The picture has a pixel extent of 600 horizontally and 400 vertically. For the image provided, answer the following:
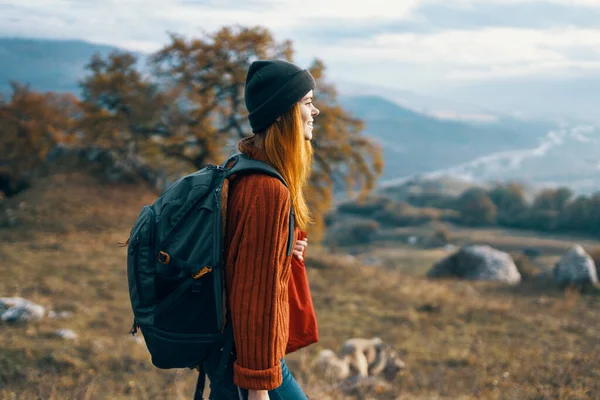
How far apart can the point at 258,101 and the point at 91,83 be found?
2102cm

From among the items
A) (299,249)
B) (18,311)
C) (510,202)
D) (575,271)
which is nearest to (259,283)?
(299,249)

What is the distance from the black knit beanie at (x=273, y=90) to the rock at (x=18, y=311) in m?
6.78

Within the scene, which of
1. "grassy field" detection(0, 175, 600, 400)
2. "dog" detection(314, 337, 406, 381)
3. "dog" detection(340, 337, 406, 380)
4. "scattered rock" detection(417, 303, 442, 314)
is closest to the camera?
"grassy field" detection(0, 175, 600, 400)

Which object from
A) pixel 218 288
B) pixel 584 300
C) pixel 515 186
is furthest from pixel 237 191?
pixel 515 186

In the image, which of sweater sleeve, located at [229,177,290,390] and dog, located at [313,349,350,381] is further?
dog, located at [313,349,350,381]

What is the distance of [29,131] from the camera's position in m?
28.6

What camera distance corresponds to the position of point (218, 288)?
170 cm

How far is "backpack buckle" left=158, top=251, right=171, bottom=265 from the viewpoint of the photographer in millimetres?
1679

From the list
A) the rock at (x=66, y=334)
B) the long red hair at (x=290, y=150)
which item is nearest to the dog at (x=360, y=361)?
the rock at (x=66, y=334)

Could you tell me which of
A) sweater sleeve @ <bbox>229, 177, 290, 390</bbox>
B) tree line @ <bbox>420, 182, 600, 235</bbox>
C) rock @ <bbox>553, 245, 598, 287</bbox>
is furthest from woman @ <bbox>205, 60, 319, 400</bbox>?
tree line @ <bbox>420, 182, 600, 235</bbox>

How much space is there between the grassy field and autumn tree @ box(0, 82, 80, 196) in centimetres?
543

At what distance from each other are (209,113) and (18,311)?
12.8m

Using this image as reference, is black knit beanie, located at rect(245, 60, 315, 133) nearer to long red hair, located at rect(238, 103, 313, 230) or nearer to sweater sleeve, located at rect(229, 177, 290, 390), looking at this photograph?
long red hair, located at rect(238, 103, 313, 230)

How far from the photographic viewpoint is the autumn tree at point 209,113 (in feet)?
60.8
